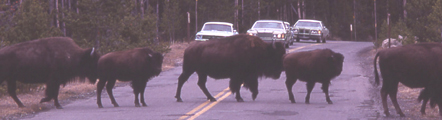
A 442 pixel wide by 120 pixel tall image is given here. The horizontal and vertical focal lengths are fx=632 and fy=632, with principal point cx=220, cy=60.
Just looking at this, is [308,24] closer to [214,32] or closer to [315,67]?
[214,32]

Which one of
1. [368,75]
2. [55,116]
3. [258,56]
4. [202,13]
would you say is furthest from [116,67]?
[202,13]

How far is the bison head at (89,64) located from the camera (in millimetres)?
12773

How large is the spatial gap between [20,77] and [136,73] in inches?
87.5

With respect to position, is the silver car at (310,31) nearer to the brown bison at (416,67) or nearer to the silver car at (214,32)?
the silver car at (214,32)

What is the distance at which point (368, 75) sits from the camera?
20.6m

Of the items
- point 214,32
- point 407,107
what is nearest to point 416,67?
point 407,107

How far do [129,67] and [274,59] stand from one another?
3174 mm

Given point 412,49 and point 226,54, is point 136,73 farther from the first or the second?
point 412,49

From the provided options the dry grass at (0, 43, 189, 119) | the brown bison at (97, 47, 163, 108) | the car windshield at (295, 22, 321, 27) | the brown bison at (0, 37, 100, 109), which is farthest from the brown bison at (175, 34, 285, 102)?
the car windshield at (295, 22, 321, 27)

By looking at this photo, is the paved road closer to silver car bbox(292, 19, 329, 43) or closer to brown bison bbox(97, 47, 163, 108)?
brown bison bbox(97, 47, 163, 108)

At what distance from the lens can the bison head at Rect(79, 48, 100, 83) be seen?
12.8 meters

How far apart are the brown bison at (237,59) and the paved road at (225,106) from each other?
1.75ft

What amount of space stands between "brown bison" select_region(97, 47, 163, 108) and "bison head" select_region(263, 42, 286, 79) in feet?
7.93

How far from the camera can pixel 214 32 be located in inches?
1275
